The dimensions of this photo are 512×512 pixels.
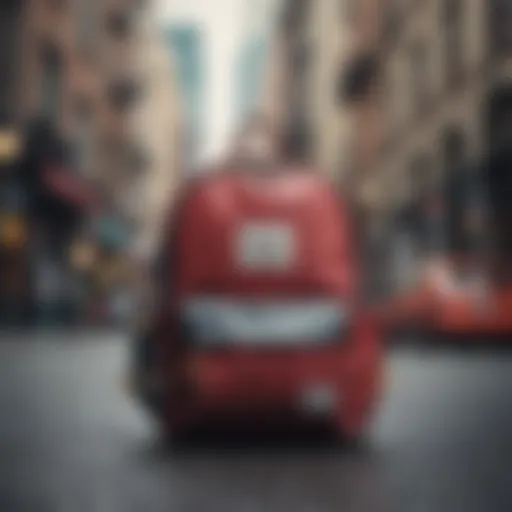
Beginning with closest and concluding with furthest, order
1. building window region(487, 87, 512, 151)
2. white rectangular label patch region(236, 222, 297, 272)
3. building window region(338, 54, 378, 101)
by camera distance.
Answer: building window region(487, 87, 512, 151)
building window region(338, 54, 378, 101)
white rectangular label patch region(236, 222, 297, 272)

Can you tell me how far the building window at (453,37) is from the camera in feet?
6.75

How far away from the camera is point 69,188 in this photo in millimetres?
2070

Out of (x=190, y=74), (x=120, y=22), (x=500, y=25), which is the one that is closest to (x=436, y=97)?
(x=500, y=25)

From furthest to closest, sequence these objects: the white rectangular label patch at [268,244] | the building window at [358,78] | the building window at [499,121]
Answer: the white rectangular label patch at [268,244], the building window at [358,78], the building window at [499,121]

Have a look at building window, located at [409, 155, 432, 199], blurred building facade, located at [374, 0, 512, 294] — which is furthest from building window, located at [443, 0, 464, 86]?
building window, located at [409, 155, 432, 199]

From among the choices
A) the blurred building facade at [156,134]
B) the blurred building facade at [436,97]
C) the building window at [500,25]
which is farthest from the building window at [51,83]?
the building window at [500,25]

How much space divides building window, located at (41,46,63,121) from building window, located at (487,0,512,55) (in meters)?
0.59

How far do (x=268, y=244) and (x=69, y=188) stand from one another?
358 millimetres

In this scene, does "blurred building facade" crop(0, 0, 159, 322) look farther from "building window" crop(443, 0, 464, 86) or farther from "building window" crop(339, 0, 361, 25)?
"building window" crop(443, 0, 464, 86)

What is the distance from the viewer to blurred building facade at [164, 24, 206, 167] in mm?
2027

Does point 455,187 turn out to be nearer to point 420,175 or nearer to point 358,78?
point 420,175

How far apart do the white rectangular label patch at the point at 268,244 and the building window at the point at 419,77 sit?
0.29 meters

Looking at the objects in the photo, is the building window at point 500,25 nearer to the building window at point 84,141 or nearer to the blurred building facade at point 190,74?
the blurred building facade at point 190,74

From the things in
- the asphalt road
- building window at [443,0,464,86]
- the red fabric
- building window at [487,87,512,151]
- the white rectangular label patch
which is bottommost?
the asphalt road
